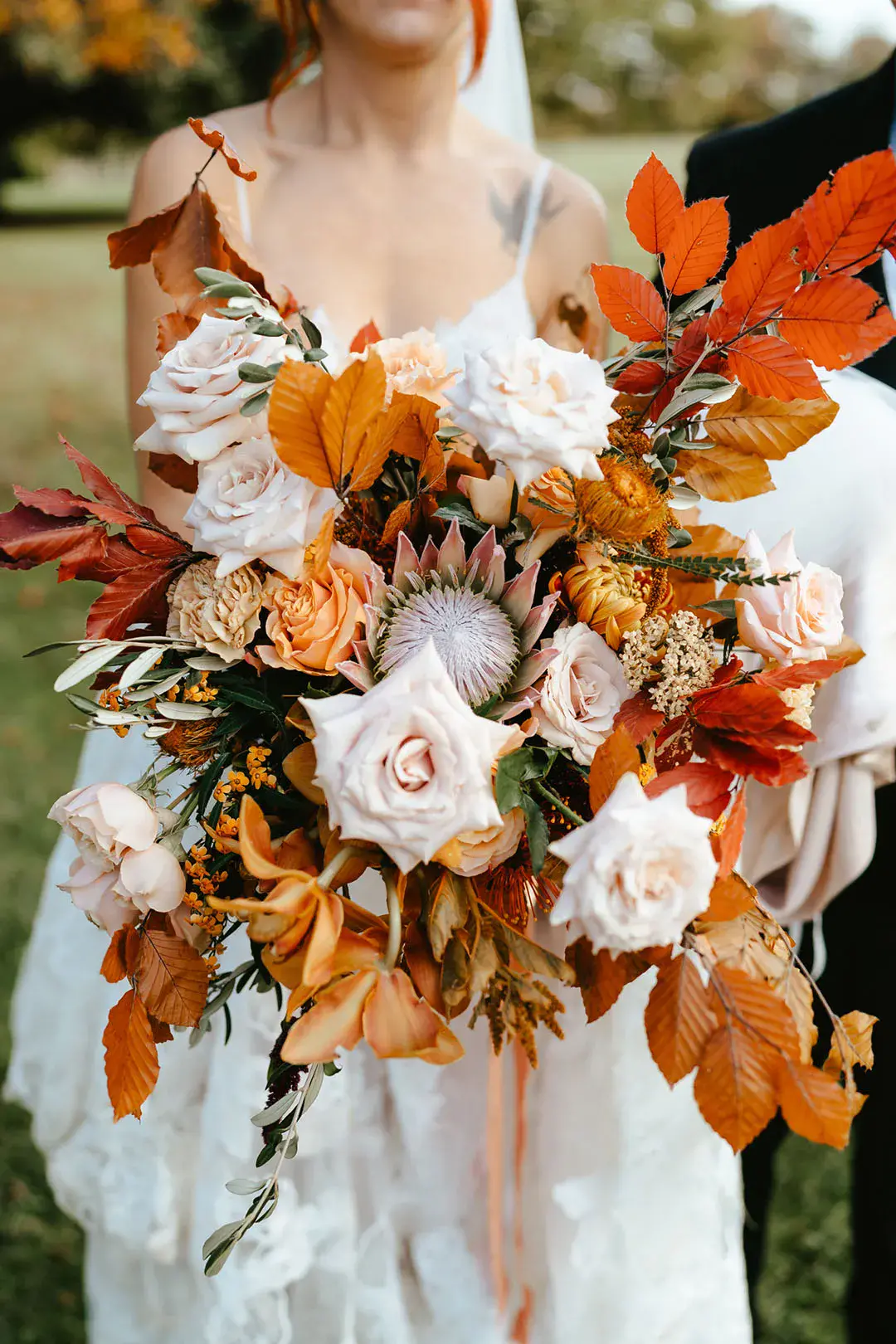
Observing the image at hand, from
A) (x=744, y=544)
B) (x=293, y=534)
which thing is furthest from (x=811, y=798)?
(x=293, y=534)

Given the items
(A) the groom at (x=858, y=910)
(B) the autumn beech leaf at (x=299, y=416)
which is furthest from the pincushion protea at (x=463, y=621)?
(A) the groom at (x=858, y=910)

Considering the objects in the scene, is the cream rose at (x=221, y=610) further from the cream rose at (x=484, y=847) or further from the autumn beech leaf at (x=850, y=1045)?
the autumn beech leaf at (x=850, y=1045)

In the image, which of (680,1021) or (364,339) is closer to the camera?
(680,1021)

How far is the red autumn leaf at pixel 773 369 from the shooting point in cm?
84

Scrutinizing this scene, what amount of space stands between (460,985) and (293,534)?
14.2 inches

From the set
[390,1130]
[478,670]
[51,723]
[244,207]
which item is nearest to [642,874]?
[478,670]

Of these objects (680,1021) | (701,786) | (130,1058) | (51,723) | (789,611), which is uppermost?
(789,611)

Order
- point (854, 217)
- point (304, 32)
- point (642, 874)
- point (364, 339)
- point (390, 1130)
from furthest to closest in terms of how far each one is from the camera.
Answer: point (304, 32)
point (390, 1130)
point (364, 339)
point (854, 217)
point (642, 874)

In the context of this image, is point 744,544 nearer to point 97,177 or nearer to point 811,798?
point 811,798

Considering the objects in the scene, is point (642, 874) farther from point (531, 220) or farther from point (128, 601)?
point (531, 220)

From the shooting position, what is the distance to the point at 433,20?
1.45m

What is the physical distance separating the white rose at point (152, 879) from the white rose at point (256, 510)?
23 cm

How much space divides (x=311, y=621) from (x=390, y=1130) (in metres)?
0.90

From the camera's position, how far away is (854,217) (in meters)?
0.82
